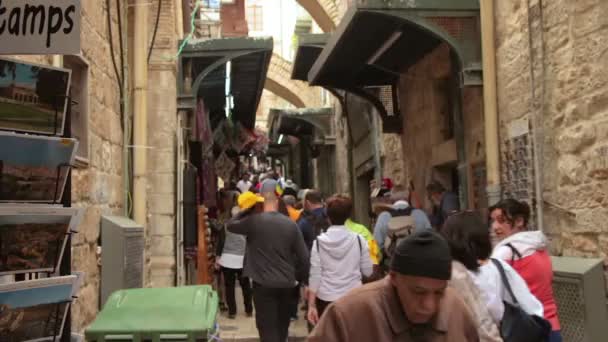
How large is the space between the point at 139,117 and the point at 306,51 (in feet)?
16.1

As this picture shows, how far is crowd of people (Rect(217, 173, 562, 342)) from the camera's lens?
1.97 m

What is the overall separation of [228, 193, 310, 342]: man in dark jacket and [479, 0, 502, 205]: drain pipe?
172cm

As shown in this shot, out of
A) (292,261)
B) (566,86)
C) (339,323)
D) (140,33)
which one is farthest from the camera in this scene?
(140,33)

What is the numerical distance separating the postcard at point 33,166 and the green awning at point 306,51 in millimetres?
8038

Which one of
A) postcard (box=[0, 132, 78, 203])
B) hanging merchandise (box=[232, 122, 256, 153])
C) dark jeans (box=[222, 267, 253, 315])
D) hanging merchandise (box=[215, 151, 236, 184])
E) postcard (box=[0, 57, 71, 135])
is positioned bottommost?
dark jeans (box=[222, 267, 253, 315])

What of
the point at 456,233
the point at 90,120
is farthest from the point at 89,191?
the point at 456,233

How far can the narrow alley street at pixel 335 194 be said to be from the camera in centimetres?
258

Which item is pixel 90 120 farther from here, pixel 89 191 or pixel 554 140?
pixel 554 140

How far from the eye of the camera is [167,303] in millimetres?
3568

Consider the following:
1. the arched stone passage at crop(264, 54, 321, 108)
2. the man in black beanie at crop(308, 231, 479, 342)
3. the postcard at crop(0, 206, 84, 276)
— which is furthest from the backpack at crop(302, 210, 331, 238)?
the arched stone passage at crop(264, 54, 321, 108)

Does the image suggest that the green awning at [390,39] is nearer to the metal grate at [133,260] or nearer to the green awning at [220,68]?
the green awning at [220,68]

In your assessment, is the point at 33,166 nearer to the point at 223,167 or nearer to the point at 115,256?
the point at 115,256

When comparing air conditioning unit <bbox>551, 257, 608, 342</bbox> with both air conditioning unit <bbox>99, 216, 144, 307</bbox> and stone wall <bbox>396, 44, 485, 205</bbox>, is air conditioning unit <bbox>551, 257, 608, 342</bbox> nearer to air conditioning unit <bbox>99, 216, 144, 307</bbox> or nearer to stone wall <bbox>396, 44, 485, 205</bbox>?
stone wall <bbox>396, 44, 485, 205</bbox>

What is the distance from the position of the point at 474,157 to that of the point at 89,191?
3.72 meters
